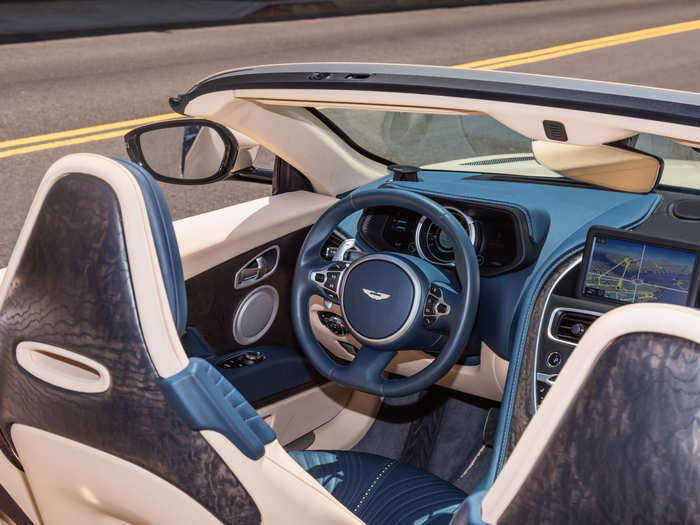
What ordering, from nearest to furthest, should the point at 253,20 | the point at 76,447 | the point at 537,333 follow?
the point at 76,447, the point at 537,333, the point at 253,20

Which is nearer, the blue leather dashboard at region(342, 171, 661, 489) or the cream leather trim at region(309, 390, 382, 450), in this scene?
the blue leather dashboard at region(342, 171, 661, 489)

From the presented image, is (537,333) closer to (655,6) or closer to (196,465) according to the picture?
(196,465)

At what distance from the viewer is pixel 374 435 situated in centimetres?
378

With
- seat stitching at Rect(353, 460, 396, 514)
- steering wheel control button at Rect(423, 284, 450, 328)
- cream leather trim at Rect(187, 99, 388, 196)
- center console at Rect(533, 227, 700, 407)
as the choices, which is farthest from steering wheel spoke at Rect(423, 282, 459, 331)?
cream leather trim at Rect(187, 99, 388, 196)

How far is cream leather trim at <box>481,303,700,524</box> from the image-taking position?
1.19m

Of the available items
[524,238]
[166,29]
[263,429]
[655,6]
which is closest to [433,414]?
[524,238]

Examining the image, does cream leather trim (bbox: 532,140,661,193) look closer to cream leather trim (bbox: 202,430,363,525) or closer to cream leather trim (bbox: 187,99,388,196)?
cream leather trim (bbox: 187,99,388,196)

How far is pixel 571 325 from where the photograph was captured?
2.54 m

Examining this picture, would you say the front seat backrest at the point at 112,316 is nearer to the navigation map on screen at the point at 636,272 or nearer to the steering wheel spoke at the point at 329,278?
the steering wheel spoke at the point at 329,278

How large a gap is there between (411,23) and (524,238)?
13.8 meters

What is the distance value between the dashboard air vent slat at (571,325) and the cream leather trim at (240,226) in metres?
1.03

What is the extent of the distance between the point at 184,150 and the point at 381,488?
4.59ft

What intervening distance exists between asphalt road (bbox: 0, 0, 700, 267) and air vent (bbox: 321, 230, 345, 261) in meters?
3.27

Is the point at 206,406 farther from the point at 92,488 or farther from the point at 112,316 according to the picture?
the point at 92,488
